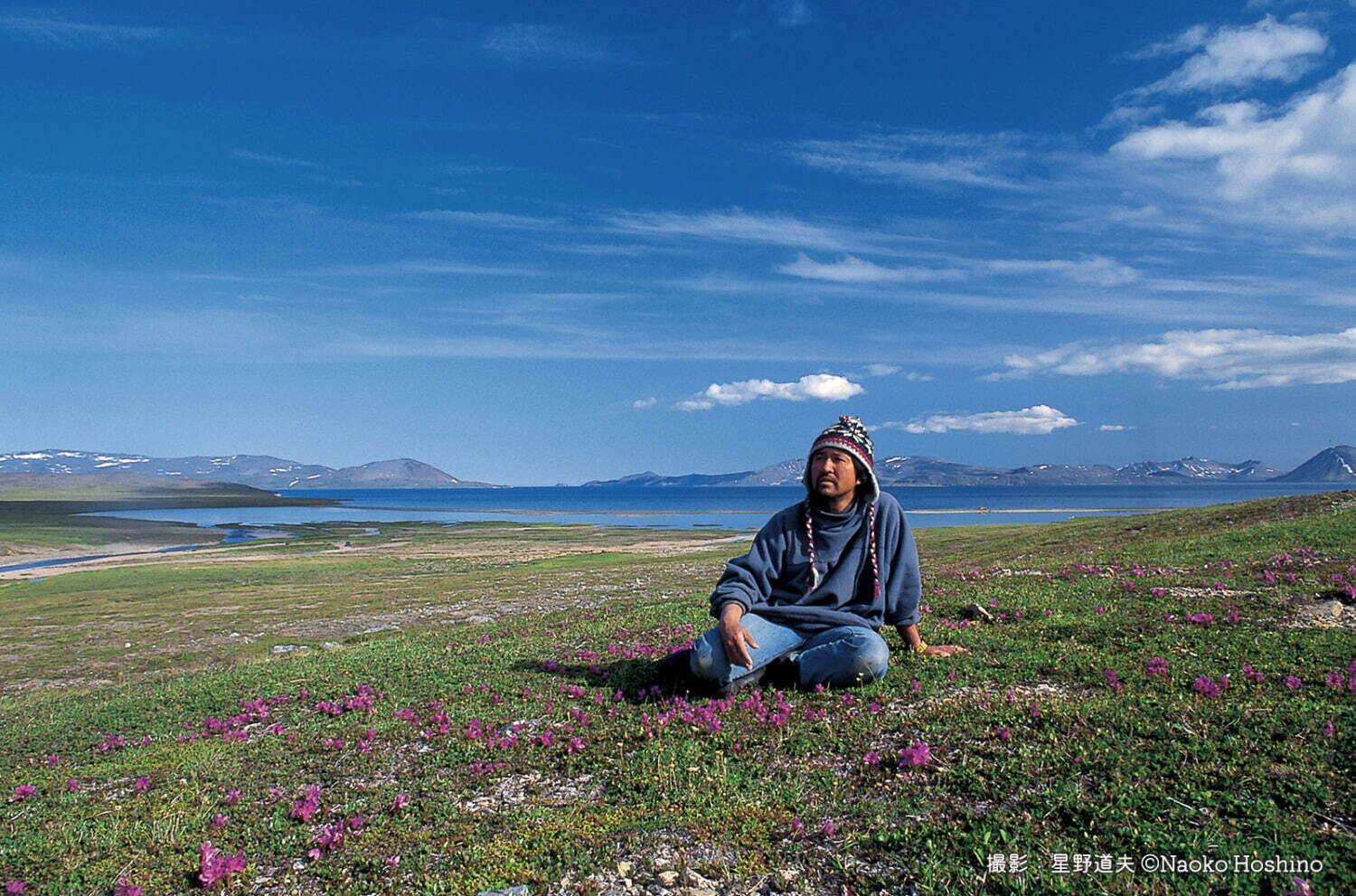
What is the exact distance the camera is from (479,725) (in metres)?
8.58

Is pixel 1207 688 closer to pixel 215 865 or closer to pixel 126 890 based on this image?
pixel 215 865

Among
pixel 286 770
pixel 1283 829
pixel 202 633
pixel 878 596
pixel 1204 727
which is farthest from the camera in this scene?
pixel 202 633

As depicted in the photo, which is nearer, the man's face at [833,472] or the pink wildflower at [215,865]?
the pink wildflower at [215,865]

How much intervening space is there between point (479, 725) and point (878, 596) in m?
4.58

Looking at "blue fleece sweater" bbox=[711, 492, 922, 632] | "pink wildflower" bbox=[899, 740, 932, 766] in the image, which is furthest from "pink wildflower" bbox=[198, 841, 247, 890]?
"pink wildflower" bbox=[899, 740, 932, 766]

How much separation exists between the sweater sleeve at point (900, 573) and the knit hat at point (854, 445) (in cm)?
41

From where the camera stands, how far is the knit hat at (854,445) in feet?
26.6

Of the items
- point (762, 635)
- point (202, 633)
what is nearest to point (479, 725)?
point (762, 635)

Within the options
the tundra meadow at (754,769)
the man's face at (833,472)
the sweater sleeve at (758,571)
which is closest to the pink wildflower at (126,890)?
the tundra meadow at (754,769)

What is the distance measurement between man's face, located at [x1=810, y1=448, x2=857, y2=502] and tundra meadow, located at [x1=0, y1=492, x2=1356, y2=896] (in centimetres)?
214

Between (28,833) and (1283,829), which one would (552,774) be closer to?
(28,833)

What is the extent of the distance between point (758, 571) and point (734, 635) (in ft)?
2.98

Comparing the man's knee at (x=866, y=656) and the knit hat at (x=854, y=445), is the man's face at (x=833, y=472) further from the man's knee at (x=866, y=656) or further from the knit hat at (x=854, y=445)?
the man's knee at (x=866, y=656)

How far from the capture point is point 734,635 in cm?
756
